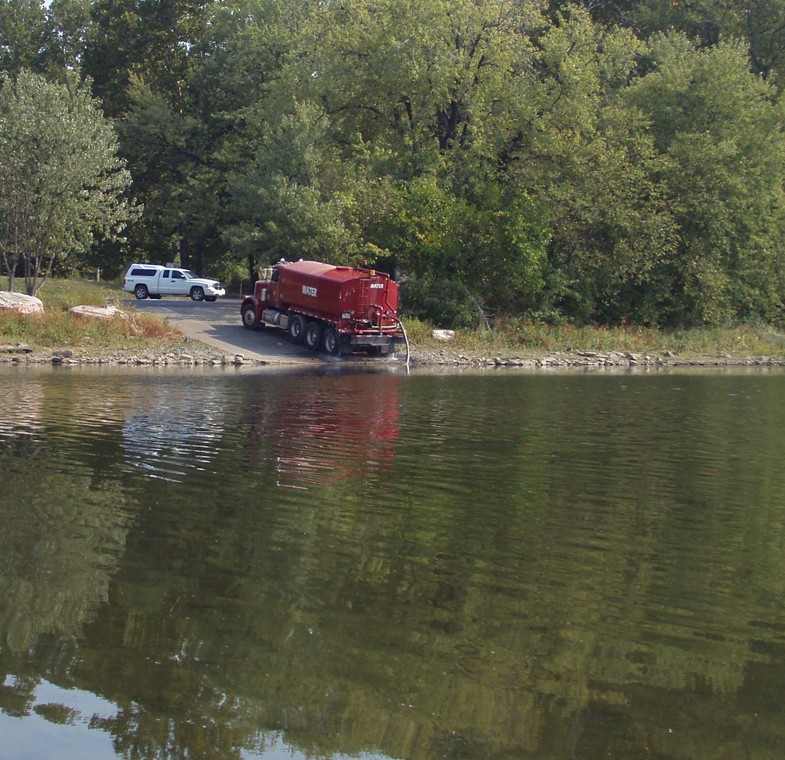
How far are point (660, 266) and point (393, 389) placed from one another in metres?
26.7

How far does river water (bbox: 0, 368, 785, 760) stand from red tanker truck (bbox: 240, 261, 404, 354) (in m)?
20.6

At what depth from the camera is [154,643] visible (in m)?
8.33

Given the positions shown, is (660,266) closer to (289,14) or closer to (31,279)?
(289,14)

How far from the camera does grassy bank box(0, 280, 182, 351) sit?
39969 millimetres

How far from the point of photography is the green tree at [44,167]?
143 ft

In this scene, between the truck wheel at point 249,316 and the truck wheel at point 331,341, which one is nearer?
the truck wheel at point 331,341

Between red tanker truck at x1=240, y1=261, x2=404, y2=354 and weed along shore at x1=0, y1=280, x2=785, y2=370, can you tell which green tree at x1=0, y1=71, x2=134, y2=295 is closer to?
weed along shore at x1=0, y1=280, x2=785, y2=370

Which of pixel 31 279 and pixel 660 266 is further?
pixel 660 266

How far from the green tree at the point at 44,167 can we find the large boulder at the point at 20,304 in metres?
3.58

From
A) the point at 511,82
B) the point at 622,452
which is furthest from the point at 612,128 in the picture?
the point at 622,452

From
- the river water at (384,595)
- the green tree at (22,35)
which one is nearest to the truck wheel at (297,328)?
the river water at (384,595)

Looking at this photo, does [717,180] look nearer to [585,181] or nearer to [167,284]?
[585,181]

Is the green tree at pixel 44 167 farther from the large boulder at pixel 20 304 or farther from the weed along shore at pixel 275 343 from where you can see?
the large boulder at pixel 20 304

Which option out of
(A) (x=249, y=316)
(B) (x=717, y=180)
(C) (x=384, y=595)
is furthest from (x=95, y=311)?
(C) (x=384, y=595)
